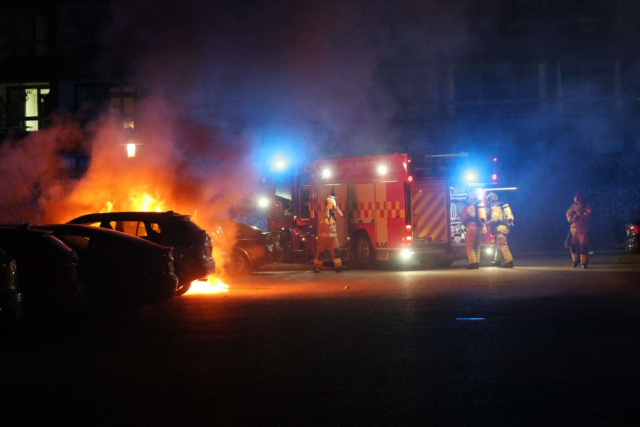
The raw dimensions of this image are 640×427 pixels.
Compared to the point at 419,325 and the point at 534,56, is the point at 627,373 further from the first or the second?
the point at 534,56

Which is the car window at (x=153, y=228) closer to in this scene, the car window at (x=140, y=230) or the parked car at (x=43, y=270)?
the car window at (x=140, y=230)

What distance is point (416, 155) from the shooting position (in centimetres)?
1667

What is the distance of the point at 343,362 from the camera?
6293 millimetres

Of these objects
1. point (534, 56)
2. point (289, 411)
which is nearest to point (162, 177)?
point (289, 411)

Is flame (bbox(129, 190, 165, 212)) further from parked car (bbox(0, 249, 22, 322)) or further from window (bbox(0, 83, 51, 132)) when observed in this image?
window (bbox(0, 83, 51, 132))

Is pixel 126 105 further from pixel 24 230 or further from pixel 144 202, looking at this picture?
pixel 24 230

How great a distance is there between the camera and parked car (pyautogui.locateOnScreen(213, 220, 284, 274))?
15789mm

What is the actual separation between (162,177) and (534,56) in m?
18.1

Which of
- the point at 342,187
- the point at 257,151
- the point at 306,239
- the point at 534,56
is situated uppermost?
the point at 534,56

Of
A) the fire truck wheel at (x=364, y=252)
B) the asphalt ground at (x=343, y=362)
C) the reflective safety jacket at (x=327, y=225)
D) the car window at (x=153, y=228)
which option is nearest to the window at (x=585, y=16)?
the fire truck wheel at (x=364, y=252)

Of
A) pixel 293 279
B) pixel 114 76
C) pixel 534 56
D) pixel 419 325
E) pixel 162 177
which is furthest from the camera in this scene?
pixel 534 56

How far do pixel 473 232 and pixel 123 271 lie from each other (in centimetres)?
907

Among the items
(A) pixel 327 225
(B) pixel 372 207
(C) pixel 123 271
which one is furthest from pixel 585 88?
(C) pixel 123 271

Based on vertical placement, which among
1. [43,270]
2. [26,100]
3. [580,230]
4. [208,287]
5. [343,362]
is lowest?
[343,362]
